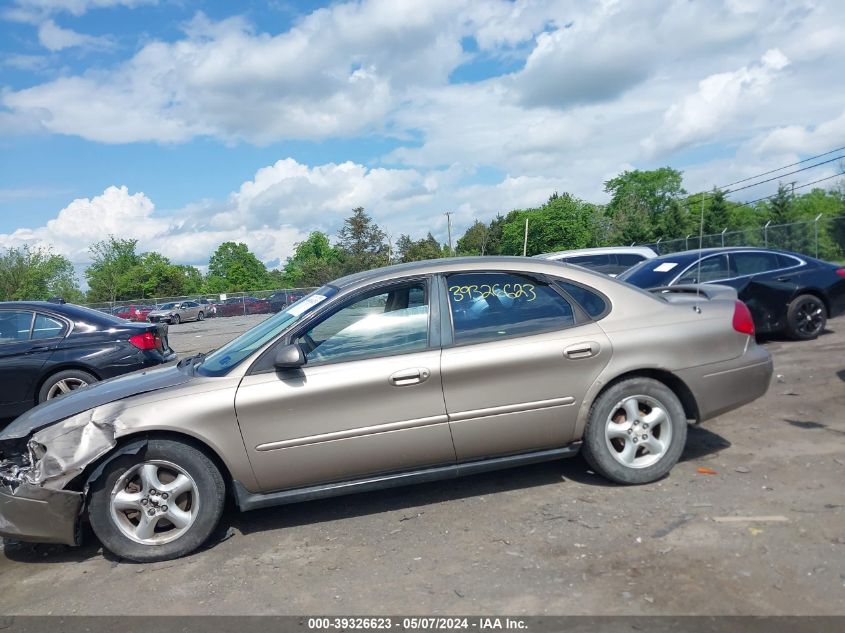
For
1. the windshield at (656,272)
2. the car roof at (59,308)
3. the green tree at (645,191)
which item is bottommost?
the windshield at (656,272)

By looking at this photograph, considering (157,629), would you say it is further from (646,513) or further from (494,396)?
(646,513)

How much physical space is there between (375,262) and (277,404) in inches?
2425

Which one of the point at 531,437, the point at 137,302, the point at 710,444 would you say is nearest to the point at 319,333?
the point at 531,437

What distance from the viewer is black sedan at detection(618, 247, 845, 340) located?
918 centimetres

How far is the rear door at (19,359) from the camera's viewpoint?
7.39 meters

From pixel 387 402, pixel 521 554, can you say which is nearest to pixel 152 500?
pixel 387 402

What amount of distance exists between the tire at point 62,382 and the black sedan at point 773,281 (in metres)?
7.55

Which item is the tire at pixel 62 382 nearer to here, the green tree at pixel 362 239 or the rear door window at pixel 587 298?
the rear door window at pixel 587 298

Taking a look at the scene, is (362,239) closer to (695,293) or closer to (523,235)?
(523,235)

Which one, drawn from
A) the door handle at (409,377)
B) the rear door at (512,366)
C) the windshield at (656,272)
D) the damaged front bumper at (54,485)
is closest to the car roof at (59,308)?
the damaged front bumper at (54,485)

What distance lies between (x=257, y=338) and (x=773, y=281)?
310 inches

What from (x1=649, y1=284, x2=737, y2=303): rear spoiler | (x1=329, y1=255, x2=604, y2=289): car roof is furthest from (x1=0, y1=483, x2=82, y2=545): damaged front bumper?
(x1=649, y1=284, x2=737, y2=303): rear spoiler

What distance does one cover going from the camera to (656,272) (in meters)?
9.68

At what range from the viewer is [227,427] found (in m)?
3.83
